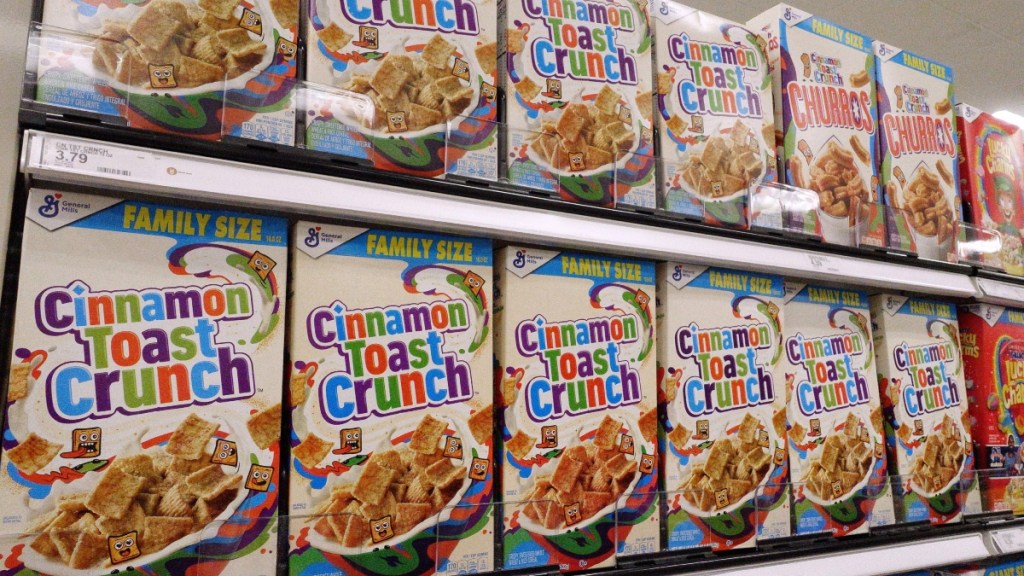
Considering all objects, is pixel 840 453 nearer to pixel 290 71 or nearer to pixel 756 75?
pixel 756 75

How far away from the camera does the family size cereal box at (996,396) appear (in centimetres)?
210

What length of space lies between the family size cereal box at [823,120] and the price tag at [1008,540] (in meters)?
0.94

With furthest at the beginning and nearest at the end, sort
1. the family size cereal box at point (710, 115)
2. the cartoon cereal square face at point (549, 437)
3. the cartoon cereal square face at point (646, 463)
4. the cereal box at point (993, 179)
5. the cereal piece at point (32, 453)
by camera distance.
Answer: the cereal box at point (993, 179) < the family size cereal box at point (710, 115) < the cartoon cereal square face at point (646, 463) < the cartoon cereal square face at point (549, 437) < the cereal piece at point (32, 453)

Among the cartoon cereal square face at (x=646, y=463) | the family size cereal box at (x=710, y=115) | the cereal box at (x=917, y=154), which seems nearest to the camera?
the cartoon cereal square face at (x=646, y=463)

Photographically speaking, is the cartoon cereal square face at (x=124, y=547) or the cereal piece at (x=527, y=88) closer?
the cartoon cereal square face at (x=124, y=547)

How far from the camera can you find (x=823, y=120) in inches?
75.2

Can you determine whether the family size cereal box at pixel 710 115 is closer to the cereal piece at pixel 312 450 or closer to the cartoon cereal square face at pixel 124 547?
the cereal piece at pixel 312 450

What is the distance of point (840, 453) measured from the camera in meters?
1.82

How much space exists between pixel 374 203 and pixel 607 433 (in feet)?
2.06

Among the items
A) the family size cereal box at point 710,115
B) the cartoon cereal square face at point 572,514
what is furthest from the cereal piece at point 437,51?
the cartoon cereal square face at point 572,514

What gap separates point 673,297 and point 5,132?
1.21m

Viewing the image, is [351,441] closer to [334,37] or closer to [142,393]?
[142,393]

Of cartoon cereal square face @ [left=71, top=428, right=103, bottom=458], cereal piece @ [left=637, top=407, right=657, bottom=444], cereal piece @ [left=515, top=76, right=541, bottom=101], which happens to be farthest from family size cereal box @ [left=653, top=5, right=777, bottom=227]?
cartoon cereal square face @ [left=71, top=428, right=103, bottom=458]

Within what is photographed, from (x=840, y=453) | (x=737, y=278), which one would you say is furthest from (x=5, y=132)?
(x=840, y=453)
